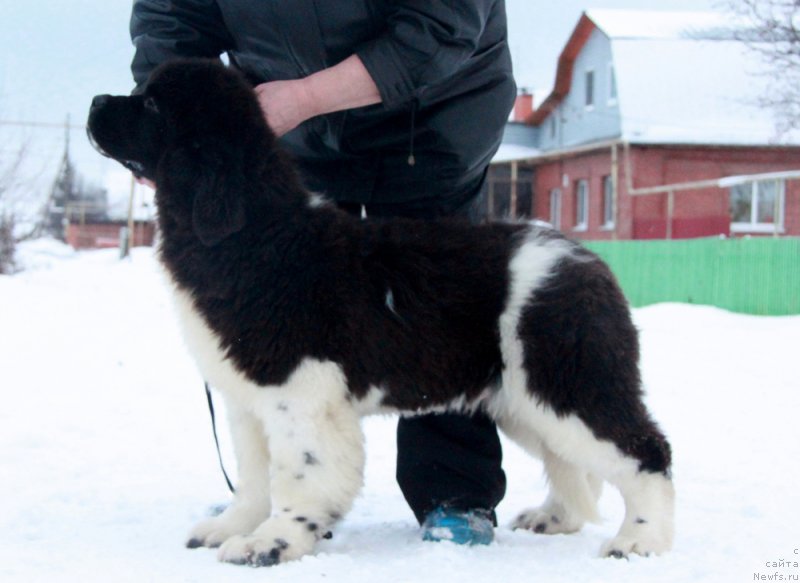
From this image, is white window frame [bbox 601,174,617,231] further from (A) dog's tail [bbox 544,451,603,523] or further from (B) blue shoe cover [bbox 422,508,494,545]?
(B) blue shoe cover [bbox 422,508,494,545]

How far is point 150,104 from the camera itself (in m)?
3.42

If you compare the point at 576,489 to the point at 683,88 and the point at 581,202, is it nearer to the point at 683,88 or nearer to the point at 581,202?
the point at 683,88

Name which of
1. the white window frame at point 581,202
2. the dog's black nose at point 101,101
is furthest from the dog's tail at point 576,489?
the white window frame at point 581,202

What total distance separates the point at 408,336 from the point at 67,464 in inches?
84.8

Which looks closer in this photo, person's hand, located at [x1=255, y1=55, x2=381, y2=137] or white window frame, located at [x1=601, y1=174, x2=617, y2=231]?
person's hand, located at [x1=255, y1=55, x2=381, y2=137]

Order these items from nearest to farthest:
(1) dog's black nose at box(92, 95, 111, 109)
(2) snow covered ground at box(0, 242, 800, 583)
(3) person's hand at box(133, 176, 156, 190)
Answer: (2) snow covered ground at box(0, 242, 800, 583) < (1) dog's black nose at box(92, 95, 111, 109) < (3) person's hand at box(133, 176, 156, 190)

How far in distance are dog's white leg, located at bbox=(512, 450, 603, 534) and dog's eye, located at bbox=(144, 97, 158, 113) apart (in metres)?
1.91

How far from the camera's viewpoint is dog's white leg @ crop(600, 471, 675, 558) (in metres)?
3.27

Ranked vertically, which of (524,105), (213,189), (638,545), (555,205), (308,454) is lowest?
(638,545)

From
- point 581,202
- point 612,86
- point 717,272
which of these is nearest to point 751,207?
point 612,86

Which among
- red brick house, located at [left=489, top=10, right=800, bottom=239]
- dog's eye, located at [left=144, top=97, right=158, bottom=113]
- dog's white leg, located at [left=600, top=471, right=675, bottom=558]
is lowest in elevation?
dog's white leg, located at [left=600, top=471, right=675, bottom=558]

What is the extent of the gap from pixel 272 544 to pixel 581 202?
96.7 feet

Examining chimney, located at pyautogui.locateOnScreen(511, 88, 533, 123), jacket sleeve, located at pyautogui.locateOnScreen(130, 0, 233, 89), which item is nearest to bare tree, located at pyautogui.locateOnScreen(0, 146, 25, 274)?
jacket sleeve, located at pyautogui.locateOnScreen(130, 0, 233, 89)

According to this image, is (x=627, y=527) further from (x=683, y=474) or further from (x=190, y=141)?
(x=190, y=141)
